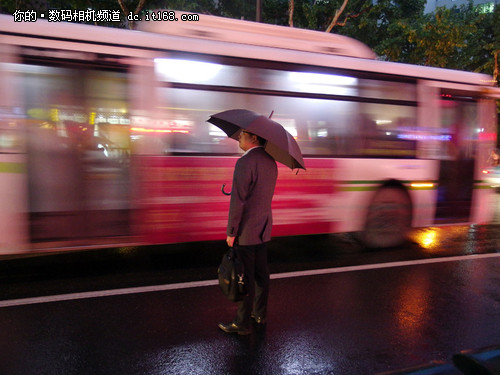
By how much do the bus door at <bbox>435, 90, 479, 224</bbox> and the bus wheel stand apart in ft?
2.19

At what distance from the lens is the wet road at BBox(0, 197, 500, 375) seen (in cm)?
354

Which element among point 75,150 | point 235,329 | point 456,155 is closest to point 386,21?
point 456,155

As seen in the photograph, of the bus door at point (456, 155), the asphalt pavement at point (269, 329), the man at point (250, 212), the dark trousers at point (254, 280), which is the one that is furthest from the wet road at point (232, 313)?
the bus door at point (456, 155)

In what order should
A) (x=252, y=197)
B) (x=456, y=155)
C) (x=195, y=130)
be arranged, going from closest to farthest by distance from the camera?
(x=252, y=197), (x=195, y=130), (x=456, y=155)

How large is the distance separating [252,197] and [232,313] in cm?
147

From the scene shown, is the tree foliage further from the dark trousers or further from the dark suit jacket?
the dark trousers

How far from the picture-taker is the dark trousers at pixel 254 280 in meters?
3.79

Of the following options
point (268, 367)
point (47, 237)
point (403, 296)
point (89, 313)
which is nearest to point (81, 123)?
point (47, 237)

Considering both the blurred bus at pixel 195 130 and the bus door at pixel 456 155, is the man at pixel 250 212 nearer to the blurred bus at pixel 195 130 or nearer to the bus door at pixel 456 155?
the blurred bus at pixel 195 130

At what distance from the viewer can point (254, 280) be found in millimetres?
3918

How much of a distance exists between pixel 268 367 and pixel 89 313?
205cm

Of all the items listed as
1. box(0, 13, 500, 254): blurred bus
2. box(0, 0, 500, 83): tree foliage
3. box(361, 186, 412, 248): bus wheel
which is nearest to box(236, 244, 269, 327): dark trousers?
box(0, 13, 500, 254): blurred bus

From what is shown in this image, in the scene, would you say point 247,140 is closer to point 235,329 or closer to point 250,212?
point 250,212

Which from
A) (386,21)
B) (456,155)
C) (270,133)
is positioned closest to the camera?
(270,133)
